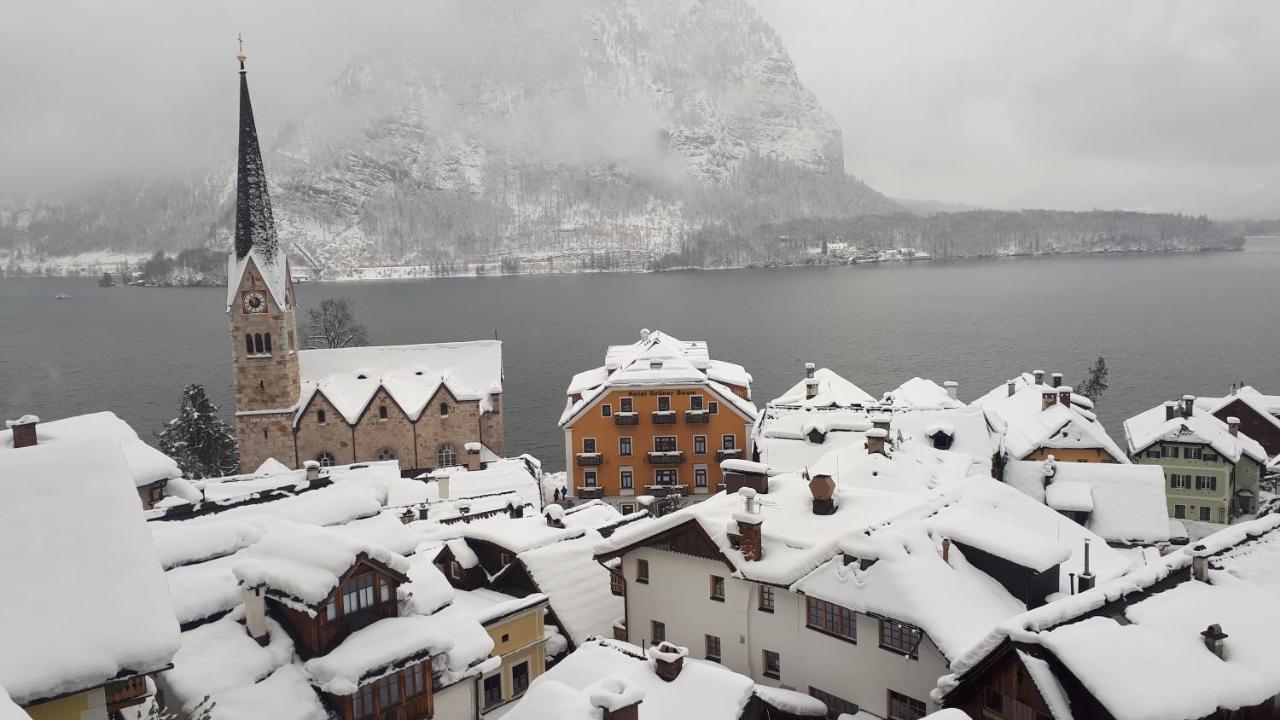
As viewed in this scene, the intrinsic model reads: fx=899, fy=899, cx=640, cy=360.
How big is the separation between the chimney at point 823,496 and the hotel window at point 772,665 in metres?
4.09

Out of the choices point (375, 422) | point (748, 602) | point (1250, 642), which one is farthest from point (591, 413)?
point (1250, 642)

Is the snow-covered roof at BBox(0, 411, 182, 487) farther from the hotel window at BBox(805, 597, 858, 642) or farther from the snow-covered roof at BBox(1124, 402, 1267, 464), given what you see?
the snow-covered roof at BBox(1124, 402, 1267, 464)

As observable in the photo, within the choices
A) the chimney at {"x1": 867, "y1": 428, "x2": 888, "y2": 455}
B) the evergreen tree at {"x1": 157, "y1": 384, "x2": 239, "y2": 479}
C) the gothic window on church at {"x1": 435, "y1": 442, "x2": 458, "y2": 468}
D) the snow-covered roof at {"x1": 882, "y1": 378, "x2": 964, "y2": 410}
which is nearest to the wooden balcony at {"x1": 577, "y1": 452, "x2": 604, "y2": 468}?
the gothic window on church at {"x1": 435, "y1": 442, "x2": 458, "y2": 468}

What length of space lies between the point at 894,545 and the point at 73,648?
16.3 meters

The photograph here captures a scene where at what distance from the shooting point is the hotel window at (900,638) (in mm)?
19834

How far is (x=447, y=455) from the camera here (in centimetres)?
6181

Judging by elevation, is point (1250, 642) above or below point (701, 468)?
above

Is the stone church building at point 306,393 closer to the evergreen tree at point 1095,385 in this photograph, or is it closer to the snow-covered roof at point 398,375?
the snow-covered roof at point 398,375

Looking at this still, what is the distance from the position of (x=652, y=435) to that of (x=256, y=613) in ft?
120

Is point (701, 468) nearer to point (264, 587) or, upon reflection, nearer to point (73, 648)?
point (264, 587)

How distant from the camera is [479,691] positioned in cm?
2062

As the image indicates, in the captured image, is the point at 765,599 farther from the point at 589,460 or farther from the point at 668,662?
the point at 589,460

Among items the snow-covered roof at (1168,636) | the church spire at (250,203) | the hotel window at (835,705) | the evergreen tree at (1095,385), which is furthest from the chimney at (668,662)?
the evergreen tree at (1095,385)

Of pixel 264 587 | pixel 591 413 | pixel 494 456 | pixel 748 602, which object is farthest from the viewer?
pixel 494 456
